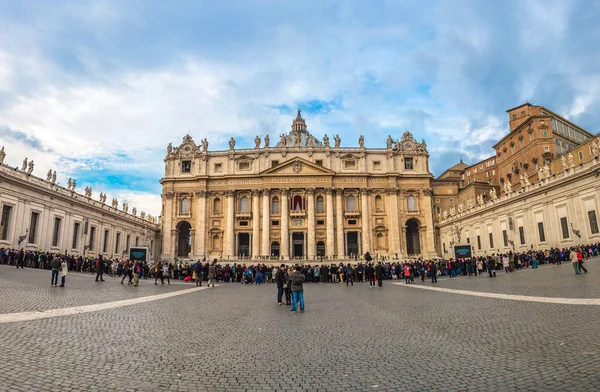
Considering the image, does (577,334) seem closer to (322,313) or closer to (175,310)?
(322,313)

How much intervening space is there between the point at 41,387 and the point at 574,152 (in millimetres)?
53174

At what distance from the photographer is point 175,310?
11305 millimetres

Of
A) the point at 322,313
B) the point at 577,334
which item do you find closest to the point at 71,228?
the point at 322,313

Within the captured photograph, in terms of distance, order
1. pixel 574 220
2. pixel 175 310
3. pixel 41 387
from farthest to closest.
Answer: pixel 574 220 → pixel 175 310 → pixel 41 387

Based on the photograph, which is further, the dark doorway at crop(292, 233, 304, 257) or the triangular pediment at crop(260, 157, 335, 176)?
the dark doorway at crop(292, 233, 304, 257)

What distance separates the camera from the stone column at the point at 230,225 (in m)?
53.5

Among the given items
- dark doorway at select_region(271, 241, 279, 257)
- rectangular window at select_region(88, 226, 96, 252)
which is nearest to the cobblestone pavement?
rectangular window at select_region(88, 226, 96, 252)

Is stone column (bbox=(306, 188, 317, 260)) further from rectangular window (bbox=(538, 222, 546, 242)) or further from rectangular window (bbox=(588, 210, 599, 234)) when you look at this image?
rectangular window (bbox=(588, 210, 599, 234))

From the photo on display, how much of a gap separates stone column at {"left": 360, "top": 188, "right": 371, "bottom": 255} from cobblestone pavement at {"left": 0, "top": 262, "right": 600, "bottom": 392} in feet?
142

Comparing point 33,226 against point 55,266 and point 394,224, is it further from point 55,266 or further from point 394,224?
point 394,224

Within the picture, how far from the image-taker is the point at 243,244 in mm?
55781

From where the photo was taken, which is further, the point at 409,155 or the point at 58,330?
the point at 409,155

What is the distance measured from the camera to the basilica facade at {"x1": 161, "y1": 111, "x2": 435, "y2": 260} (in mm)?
53906

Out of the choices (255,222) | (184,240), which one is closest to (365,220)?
(255,222)
